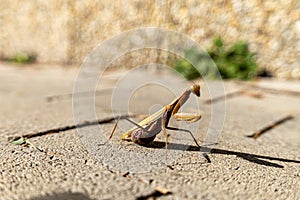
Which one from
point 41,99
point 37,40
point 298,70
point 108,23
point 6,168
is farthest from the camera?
point 37,40

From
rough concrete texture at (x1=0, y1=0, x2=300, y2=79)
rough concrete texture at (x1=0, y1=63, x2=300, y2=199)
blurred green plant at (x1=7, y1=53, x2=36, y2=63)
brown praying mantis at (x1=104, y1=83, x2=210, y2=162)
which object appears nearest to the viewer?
rough concrete texture at (x1=0, y1=63, x2=300, y2=199)

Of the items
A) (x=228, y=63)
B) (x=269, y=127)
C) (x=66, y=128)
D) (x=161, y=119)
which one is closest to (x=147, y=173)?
(x=161, y=119)

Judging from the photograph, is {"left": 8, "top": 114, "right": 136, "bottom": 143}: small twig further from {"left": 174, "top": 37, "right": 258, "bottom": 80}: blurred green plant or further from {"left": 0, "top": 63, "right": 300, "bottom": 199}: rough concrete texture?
{"left": 174, "top": 37, "right": 258, "bottom": 80}: blurred green plant

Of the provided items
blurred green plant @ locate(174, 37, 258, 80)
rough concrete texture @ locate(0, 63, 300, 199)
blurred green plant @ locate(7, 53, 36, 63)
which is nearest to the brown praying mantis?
rough concrete texture @ locate(0, 63, 300, 199)

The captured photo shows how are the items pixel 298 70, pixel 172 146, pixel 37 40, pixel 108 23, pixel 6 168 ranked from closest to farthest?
pixel 6 168
pixel 172 146
pixel 298 70
pixel 108 23
pixel 37 40

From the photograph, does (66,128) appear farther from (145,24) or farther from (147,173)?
(145,24)

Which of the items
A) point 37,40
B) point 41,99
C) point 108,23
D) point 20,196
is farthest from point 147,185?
point 37,40

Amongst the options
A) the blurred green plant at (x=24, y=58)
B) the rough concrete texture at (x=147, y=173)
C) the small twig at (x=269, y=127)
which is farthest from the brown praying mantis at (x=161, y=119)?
the blurred green plant at (x=24, y=58)

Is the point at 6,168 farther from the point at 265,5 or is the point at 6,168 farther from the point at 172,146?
the point at 265,5
